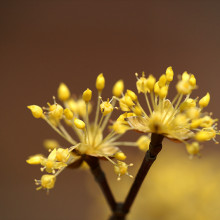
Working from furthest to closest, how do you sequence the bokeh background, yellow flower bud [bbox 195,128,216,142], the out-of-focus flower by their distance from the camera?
the bokeh background < the out-of-focus flower < yellow flower bud [bbox 195,128,216,142]

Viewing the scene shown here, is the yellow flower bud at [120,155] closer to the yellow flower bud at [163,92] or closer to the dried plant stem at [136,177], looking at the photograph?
the dried plant stem at [136,177]

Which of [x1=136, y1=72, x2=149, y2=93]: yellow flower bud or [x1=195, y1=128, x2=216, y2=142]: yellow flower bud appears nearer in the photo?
[x1=195, y1=128, x2=216, y2=142]: yellow flower bud

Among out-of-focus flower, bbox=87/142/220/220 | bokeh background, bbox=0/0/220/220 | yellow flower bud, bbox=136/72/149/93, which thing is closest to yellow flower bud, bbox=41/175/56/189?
yellow flower bud, bbox=136/72/149/93

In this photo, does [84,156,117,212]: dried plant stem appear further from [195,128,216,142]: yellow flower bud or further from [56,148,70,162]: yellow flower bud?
[195,128,216,142]: yellow flower bud

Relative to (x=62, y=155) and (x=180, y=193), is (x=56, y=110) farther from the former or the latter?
(x=180, y=193)

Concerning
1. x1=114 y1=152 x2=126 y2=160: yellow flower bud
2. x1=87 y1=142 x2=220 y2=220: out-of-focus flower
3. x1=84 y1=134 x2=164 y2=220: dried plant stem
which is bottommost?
x1=87 y1=142 x2=220 y2=220: out-of-focus flower

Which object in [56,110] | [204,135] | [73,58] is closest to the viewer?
[204,135]

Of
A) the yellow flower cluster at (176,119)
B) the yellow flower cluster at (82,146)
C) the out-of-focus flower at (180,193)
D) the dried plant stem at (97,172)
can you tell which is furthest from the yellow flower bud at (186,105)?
the out-of-focus flower at (180,193)

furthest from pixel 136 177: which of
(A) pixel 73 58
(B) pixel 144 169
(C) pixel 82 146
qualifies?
(A) pixel 73 58

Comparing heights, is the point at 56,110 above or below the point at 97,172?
above
